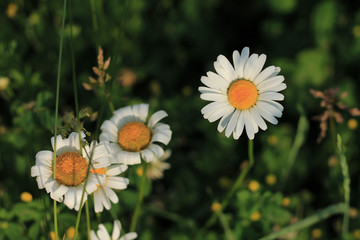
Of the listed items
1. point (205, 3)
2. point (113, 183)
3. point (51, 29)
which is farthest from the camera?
point (205, 3)

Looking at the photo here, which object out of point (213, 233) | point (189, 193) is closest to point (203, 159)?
point (189, 193)

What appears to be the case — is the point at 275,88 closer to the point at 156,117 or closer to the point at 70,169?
the point at 156,117

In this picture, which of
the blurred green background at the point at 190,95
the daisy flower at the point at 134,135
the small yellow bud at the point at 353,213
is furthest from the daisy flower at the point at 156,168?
the small yellow bud at the point at 353,213

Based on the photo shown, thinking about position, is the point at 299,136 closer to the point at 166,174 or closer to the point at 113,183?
the point at 166,174

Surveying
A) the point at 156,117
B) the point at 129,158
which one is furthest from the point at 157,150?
the point at 156,117

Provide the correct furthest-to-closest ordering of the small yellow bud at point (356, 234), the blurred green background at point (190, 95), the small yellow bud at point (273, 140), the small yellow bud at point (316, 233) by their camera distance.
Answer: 1. the small yellow bud at point (273, 140)
2. the small yellow bud at point (316, 233)
3. the small yellow bud at point (356, 234)
4. the blurred green background at point (190, 95)

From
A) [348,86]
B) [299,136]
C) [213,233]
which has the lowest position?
[213,233]

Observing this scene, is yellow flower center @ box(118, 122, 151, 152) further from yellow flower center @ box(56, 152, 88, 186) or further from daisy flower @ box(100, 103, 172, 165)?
yellow flower center @ box(56, 152, 88, 186)

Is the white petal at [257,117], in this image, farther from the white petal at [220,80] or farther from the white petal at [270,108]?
the white petal at [220,80]
